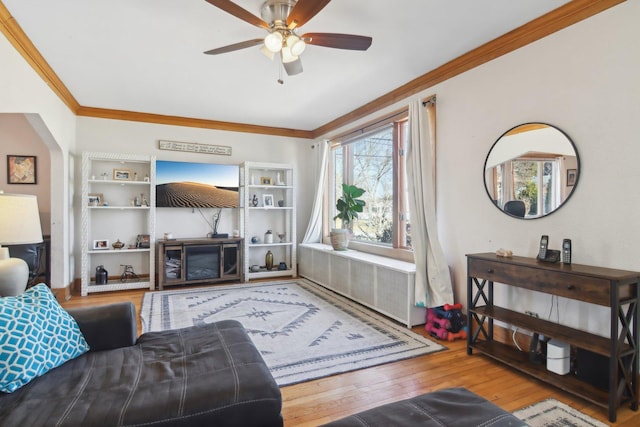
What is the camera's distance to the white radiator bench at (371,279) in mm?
3510

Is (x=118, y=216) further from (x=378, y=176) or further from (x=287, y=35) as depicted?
(x=287, y=35)

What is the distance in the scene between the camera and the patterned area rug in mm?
2766

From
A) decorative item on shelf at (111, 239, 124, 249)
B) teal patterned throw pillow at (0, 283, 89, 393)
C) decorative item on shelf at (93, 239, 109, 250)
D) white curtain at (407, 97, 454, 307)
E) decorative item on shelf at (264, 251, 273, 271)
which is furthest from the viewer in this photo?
decorative item on shelf at (264, 251, 273, 271)

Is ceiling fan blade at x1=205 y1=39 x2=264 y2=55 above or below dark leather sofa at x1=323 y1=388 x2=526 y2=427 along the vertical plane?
above

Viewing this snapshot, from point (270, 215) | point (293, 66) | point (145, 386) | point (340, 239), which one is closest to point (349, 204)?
point (340, 239)

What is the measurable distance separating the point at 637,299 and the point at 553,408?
2.74 feet

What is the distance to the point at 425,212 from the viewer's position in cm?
360

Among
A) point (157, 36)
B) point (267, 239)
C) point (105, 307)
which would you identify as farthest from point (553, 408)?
point (267, 239)

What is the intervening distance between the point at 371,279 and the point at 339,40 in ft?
8.53

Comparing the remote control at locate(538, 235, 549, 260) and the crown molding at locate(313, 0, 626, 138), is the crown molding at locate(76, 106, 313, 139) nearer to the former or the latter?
the crown molding at locate(313, 0, 626, 138)

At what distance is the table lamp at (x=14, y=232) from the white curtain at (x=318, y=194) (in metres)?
4.06

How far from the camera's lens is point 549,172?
2662 mm

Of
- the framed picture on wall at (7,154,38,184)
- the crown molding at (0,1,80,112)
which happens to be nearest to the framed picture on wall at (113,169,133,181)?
the framed picture on wall at (7,154,38,184)

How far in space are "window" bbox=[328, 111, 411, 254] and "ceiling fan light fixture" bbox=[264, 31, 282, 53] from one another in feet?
7.06
